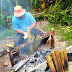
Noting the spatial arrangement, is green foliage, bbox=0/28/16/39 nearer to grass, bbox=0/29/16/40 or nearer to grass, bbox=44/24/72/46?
grass, bbox=0/29/16/40

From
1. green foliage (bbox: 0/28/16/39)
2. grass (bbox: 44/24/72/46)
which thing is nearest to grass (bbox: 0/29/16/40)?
green foliage (bbox: 0/28/16/39)

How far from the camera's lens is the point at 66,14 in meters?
6.42

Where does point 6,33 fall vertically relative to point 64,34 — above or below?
above

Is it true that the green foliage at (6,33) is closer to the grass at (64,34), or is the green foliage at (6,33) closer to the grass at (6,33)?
the grass at (6,33)

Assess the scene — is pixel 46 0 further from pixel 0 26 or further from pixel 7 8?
pixel 0 26

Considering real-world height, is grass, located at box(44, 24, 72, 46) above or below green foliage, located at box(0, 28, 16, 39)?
below

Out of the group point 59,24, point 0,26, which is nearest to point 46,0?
point 59,24

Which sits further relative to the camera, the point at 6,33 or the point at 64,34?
the point at 6,33

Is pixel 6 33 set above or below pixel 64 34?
above

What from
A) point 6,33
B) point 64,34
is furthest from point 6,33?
point 64,34

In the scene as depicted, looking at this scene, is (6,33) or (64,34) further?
(6,33)

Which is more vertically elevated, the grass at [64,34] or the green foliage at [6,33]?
the green foliage at [6,33]

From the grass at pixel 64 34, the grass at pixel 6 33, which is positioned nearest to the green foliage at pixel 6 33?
the grass at pixel 6 33

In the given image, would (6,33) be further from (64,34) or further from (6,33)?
(64,34)
